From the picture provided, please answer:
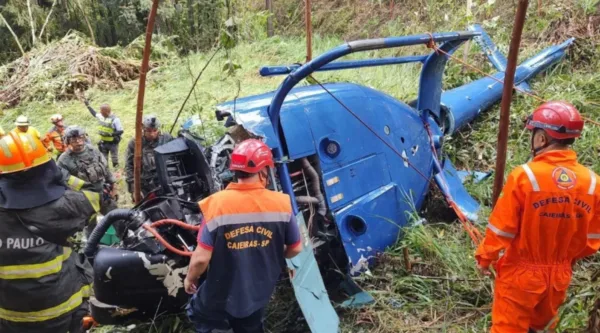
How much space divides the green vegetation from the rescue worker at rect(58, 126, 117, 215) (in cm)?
124

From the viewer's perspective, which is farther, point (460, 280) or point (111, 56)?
point (111, 56)

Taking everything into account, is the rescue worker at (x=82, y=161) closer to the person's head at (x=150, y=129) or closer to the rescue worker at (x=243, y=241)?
the person's head at (x=150, y=129)

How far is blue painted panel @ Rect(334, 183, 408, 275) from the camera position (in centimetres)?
362

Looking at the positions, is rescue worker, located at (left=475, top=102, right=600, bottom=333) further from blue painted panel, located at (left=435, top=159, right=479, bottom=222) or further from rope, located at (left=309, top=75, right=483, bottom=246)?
blue painted panel, located at (left=435, top=159, right=479, bottom=222)

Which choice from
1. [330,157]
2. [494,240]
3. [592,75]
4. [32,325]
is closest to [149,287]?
[32,325]

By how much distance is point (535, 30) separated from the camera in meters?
7.66

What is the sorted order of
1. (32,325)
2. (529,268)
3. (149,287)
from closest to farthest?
(529,268) → (32,325) → (149,287)

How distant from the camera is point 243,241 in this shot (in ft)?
7.71

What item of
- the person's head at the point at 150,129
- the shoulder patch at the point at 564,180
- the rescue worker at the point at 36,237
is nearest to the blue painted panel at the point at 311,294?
the rescue worker at the point at 36,237

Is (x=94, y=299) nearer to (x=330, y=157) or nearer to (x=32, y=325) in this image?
(x=32, y=325)

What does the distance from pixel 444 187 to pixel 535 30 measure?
4.79 m

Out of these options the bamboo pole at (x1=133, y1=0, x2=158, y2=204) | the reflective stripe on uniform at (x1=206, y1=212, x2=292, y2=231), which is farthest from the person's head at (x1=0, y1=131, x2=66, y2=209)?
the reflective stripe on uniform at (x1=206, y1=212, x2=292, y2=231)

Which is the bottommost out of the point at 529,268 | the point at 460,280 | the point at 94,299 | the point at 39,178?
the point at 460,280

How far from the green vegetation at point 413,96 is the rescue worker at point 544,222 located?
0.54ft
